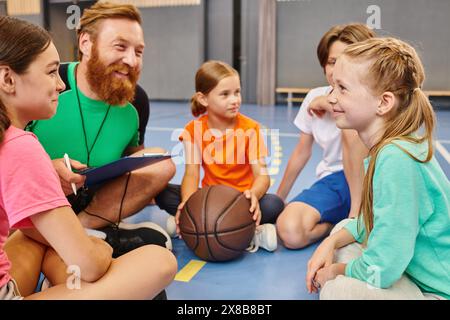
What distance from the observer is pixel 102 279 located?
1082 mm

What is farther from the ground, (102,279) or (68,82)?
(68,82)

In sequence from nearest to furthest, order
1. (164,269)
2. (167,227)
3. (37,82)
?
(37,82), (164,269), (167,227)

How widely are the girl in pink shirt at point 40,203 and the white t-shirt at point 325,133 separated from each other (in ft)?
3.97

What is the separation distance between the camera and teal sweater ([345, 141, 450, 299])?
1.03 m

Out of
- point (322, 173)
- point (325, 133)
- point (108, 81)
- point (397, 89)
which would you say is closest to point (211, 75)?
point (108, 81)

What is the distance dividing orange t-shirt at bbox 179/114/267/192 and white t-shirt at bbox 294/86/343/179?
29 cm

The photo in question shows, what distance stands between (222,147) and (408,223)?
1.20 m

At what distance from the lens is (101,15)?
1885 mm

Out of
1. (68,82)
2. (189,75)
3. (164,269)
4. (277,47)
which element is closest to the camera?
(164,269)

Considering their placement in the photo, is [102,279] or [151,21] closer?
[102,279]

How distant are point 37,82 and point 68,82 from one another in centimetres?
83

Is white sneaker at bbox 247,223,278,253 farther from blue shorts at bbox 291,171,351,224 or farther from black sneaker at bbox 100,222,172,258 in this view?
black sneaker at bbox 100,222,172,258
